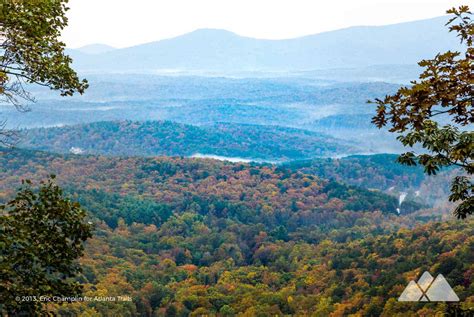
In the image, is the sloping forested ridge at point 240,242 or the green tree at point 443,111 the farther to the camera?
the sloping forested ridge at point 240,242

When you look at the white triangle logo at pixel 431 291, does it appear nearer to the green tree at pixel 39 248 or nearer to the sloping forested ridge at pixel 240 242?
the sloping forested ridge at pixel 240 242

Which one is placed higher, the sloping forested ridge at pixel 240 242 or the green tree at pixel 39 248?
the green tree at pixel 39 248

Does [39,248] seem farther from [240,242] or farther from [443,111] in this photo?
[240,242]

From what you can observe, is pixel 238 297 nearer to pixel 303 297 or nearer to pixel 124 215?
pixel 303 297

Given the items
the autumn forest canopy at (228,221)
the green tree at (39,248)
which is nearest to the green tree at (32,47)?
the autumn forest canopy at (228,221)

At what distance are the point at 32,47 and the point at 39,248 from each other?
300 cm

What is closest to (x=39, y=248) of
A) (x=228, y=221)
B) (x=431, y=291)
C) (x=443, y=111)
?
(x=443, y=111)

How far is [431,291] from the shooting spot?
13531 mm

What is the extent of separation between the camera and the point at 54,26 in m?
9.05

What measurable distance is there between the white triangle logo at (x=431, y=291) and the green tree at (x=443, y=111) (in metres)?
4.72

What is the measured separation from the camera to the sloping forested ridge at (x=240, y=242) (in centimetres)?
3719

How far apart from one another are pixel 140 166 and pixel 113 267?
58322mm

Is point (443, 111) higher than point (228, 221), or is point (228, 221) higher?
point (443, 111)

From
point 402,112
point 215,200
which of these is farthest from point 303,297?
point 215,200
